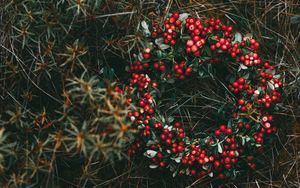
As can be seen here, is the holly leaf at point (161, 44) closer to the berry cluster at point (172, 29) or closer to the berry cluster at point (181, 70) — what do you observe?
the berry cluster at point (172, 29)

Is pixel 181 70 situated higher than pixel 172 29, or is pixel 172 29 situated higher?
A: pixel 172 29

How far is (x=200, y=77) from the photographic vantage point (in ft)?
12.3

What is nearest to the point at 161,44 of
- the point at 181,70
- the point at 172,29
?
the point at 172,29


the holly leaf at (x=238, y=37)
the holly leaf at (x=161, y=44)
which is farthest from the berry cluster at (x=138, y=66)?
the holly leaf at (x=238, y=37)

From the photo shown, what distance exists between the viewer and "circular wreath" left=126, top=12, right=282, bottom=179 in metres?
3.64

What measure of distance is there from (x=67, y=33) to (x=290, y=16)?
5.76 feet

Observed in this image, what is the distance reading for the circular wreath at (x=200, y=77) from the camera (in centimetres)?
364

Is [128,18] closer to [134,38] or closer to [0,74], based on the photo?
[134,38]

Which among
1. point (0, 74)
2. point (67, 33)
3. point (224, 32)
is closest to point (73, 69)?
point (67, 33)

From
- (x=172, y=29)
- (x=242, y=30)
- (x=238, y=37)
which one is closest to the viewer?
(x=172, y=29)

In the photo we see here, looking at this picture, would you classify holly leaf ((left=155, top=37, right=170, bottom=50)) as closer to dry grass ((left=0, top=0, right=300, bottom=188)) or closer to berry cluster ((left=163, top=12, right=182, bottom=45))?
berry cluster ((left=163, top=12, right=182, bottom=45))

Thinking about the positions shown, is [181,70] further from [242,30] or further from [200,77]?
[242,30]

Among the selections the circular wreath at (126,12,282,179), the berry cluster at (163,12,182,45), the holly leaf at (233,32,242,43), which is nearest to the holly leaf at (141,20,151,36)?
the circular wreath at (126,12,282,179)

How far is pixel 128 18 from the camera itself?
384cm
